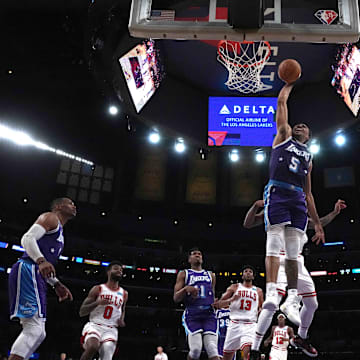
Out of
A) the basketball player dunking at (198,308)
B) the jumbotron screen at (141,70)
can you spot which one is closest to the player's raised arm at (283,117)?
the basketball player dunking at (198,308)

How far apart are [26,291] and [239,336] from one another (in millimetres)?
4291

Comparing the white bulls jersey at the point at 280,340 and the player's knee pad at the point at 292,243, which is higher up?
the player's knee pad at the point at 292,243

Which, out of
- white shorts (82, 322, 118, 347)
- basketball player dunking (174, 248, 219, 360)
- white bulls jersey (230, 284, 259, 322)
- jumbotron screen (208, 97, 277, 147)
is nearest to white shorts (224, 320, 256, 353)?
white bulls jersey (230, 284, 259, 322)

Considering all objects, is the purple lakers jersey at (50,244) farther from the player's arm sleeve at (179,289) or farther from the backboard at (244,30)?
the backboard at (244,30)

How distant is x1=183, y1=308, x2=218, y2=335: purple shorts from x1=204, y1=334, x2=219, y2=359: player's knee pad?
0.25 ft

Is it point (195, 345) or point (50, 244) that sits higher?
point (50, 244)

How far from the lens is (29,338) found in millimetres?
4918

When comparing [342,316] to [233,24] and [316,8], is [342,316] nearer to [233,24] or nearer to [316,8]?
[316,8]

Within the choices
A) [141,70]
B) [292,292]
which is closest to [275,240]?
[292,292]

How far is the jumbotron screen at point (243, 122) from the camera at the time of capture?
16125 mm

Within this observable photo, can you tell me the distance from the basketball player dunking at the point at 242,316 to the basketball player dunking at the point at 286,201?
279 centimetres

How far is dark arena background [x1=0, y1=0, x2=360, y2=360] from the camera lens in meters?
16.8

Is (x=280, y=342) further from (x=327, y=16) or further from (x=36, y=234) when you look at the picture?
(x=36, y=234)

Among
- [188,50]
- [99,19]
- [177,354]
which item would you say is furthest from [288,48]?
[177,354]
